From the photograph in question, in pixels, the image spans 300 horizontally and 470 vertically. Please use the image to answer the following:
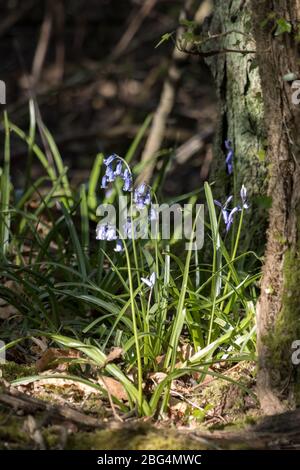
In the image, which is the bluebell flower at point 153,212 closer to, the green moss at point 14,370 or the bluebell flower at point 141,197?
the bluebell flower at point 141,197

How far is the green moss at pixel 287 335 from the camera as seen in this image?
2.69m

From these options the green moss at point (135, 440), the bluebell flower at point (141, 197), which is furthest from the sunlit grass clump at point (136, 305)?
the green moss at point (135, 440)

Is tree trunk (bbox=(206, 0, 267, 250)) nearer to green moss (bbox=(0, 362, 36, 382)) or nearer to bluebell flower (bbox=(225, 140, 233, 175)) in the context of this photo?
bluebell flower (bbox=(225, 140, 233, 175))

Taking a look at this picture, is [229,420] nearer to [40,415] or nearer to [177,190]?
[40,415]

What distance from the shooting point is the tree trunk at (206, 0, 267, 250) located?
146 inches

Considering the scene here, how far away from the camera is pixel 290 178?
107 inches

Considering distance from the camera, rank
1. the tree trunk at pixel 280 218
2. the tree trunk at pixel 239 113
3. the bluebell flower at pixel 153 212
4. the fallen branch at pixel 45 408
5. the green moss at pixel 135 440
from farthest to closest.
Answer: the tree trunk at pixel 239 113 → the bluebell flower at pixel 153 212 → the tree trunk at pixel 280 218 → the fallen branch at pixel 45 408 → the green moss at pixel 135 440

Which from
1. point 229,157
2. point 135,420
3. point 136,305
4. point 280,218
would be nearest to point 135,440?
point 135,420

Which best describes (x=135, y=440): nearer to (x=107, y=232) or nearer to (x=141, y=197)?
(x=107, y=232)

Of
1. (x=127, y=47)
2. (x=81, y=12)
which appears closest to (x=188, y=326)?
(x=127, y=47)

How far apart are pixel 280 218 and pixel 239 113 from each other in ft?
3.82

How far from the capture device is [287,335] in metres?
2.70

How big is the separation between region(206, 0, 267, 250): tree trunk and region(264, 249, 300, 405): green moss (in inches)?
→ 36.5

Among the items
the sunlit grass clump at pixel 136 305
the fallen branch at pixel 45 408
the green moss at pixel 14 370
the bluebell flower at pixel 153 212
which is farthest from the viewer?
the bluebell flower at pixel 153 212
